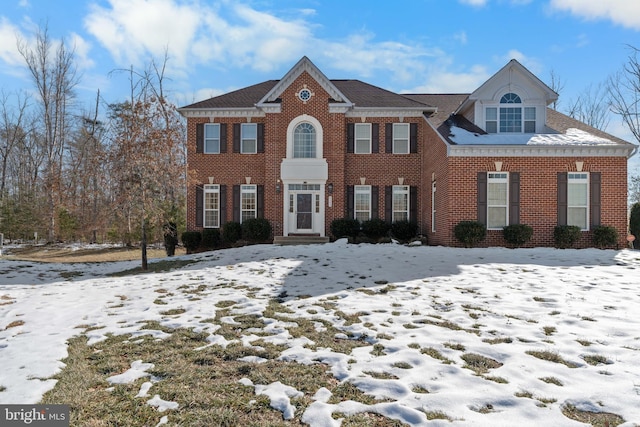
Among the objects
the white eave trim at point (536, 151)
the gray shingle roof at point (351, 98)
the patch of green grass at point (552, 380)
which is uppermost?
the gray shingle roof at point (351, 98)

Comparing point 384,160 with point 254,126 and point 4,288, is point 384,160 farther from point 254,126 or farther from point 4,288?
point 4,288

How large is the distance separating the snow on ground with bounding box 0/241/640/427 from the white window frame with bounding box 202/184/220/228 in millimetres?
5830

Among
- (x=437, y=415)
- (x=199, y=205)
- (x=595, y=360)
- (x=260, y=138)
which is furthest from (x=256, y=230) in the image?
(x=437, y=415)

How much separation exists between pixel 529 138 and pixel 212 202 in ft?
43.5

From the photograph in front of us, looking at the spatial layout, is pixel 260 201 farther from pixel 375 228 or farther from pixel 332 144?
pixel 375 228

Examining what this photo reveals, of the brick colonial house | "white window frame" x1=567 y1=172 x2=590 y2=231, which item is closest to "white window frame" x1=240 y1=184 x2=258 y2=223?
the brick colonial house

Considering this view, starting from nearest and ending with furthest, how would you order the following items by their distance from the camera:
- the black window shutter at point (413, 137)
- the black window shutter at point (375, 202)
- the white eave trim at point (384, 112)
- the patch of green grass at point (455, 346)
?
the patch of green grass at point (455, 346), the white eave trim at point (384, 112), the black window shutter at point (375, 202), the black window shutter at point (413, 137)

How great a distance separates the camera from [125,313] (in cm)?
670

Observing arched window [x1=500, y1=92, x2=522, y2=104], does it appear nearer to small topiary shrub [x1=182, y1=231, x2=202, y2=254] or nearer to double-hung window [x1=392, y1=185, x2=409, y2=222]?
double-hung window [x1=392, y1=185, x2=409, y2=222]

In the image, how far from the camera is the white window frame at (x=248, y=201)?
59.0 ft

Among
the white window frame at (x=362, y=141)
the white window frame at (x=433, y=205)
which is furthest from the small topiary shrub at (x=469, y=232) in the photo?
the white window frame at (x=362, y=141)

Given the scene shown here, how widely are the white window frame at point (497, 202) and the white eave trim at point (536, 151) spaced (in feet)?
2.44

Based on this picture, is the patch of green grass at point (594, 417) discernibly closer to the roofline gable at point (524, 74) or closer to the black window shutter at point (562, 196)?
the black window shutter at point (562, 196)

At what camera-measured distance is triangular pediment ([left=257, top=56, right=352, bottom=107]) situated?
17156 millimetres
